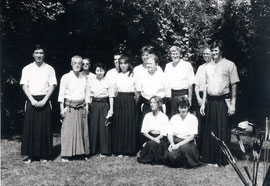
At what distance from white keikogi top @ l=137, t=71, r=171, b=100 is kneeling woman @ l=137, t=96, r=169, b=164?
0.43 ft

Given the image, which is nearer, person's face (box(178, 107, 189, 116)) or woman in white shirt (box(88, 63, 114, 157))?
person's face (box(178, 107, 189, 116))

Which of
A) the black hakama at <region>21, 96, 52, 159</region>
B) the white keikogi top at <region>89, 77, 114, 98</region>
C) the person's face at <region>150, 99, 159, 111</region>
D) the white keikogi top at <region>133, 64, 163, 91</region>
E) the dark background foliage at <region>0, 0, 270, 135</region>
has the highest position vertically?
the dark background foliage at <region>0, 0, 270, 135</region>

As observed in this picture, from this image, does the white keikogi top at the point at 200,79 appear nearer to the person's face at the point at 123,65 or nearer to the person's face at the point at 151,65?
the person's face at the point at 151,65

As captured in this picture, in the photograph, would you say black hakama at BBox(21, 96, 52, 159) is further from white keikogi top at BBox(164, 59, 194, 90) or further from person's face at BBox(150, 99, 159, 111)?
white keikogi top at BBox(164, 59, 194, 90)

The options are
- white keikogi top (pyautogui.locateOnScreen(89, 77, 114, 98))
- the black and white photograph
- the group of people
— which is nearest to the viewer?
the black and white photograph

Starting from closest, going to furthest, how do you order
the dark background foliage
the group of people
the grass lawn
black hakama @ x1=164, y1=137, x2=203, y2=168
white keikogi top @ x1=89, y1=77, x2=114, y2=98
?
the grass lawn < black hakama @ x1=164, y1=137, x2=203, y2=168 < the group of people < white keikogi top @ x1=89, y1=77, x2=114, y2=98 < the dark background foliage

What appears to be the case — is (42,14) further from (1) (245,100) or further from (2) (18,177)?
(1) (245,100)

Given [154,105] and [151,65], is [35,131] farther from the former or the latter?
[151,65]

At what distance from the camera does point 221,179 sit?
553 cm

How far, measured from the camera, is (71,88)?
6562 mm

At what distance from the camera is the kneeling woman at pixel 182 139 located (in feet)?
20.2

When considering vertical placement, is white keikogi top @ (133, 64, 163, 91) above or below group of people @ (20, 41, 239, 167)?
above

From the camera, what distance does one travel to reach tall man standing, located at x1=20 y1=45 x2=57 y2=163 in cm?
633

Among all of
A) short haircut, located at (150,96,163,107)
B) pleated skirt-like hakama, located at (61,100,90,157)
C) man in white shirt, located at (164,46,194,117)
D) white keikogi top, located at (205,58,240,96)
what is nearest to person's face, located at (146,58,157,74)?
man in white shirt, located at (164,46,194,117)
